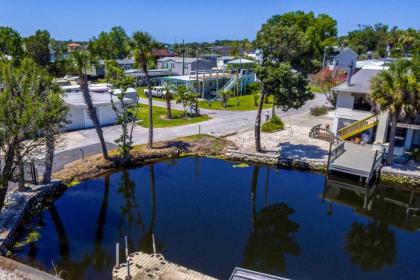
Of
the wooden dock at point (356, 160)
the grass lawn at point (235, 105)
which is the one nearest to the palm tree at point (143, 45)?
the wooden dock at point (356, 160)

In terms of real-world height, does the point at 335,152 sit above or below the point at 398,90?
below

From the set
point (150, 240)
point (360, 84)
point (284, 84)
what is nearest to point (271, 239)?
point (150, 240)

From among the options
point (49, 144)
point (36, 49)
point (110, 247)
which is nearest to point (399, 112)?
point (110, 247)

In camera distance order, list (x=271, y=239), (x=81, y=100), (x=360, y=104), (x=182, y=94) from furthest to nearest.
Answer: (x=182, y=94)
(x=81, y=100)
(x=360, y=104)
(x=271, y=239)

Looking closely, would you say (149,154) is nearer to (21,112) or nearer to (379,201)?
(21,112)

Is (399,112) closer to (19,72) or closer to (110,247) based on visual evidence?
(110,247)

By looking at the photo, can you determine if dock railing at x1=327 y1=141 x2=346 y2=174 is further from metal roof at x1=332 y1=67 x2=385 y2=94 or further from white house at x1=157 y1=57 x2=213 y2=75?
white house at x1=157 y1=57 x2=213 y2=75

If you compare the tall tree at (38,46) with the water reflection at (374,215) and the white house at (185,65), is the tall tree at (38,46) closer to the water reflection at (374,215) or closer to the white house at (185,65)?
the white house at (185,65)
